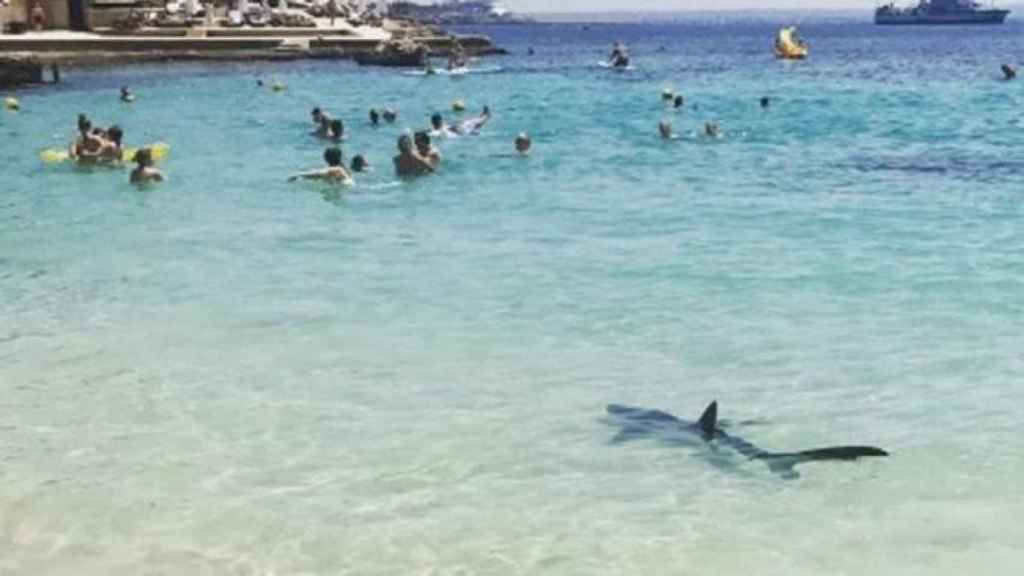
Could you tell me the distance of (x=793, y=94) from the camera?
41094 millimetres

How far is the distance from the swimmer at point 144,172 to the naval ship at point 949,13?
146569 millimetres

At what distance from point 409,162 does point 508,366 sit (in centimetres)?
1139

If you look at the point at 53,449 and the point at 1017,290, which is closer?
the point at 53,449

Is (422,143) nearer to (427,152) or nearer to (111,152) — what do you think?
(427,152)

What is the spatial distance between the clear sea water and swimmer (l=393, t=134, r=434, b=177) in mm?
529

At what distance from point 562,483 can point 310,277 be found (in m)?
6.36

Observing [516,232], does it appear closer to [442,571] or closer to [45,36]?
[442,571]

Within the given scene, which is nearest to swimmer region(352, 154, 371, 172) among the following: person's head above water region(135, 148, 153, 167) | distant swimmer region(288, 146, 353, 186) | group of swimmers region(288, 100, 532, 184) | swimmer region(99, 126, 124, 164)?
group of swimmers region(288, 100, 532, 184)

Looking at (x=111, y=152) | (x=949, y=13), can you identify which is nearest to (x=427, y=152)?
(x=111, y=152)

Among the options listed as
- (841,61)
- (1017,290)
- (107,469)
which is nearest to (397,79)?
(841,61)

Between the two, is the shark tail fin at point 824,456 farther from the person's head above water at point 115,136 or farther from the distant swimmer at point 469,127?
the distant swimmer at point 469,127

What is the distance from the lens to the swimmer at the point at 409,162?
20.8m

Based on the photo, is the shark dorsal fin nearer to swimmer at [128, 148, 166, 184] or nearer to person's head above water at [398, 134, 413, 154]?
person's head above water at [398, 134, 413, 154]

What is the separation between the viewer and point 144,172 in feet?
67.7
